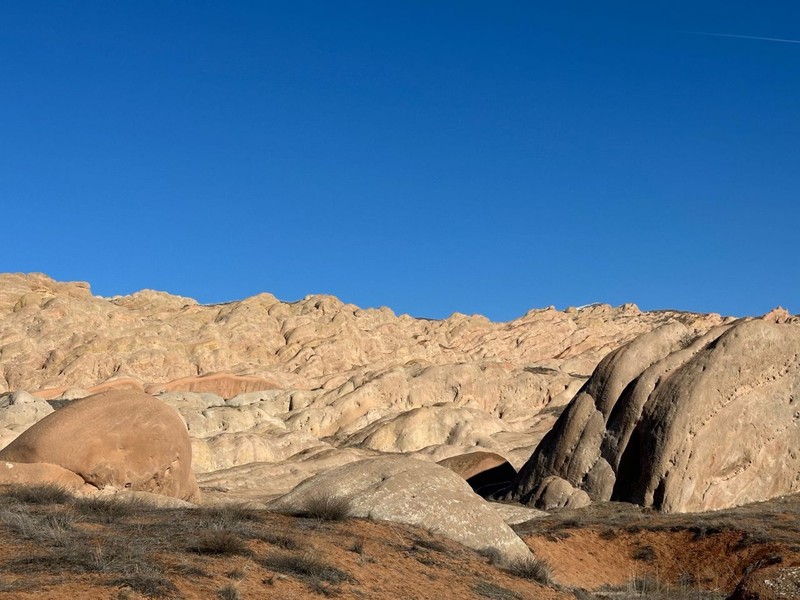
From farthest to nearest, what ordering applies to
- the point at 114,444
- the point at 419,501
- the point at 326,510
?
the point at 114,444 < the point at 419,501 < the point at 326,510

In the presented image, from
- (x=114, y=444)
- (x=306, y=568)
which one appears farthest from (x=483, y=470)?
(x=306, y=568)

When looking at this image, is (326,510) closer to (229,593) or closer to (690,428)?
(229,593)

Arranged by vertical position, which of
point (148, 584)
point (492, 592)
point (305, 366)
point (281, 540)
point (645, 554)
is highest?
point (305, 366)

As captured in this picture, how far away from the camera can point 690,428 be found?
20172 mm

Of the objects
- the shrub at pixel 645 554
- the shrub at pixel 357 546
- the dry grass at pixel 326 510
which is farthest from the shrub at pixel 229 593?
the shrub at pixel 645 554

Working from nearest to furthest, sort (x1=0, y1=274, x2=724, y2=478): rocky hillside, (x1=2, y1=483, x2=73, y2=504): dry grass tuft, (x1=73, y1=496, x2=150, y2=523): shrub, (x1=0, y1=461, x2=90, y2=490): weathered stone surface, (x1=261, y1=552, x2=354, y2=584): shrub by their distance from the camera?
1. (x1=261, y1=552, x2=354, y2=584): shrub
2. (x1=73, y1=496, x2=150, y2=523): shrub
3. (x1=2, y1=483, x2=73, y2=504): dry grass tuft
4. (x1=0, y1=461, x2=90, y2=490): weathered stone surface
5. (x1=0, y1=274, x2=724, y2=478): rocky hillside

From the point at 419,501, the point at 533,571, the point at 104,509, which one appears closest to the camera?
the point at 104,509

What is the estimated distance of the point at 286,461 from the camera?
39344mm

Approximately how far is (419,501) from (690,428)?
9799 millimetres

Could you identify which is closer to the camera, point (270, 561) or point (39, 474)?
point (270, 561)

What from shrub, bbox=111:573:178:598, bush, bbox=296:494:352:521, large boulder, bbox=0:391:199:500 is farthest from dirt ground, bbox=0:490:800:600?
large boulder, bbox=0:391:199:500

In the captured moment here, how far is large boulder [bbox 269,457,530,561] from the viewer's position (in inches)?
480

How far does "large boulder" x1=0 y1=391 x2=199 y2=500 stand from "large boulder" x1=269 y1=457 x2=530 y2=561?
422cm

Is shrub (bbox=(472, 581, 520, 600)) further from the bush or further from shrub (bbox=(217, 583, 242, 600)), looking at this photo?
shrub (bbox=(217, 583, 242, 600))
